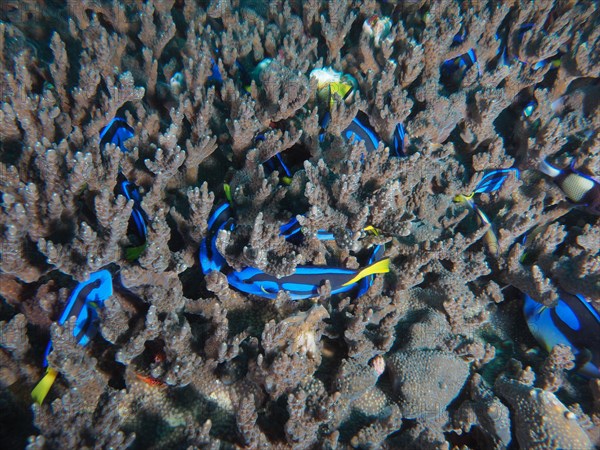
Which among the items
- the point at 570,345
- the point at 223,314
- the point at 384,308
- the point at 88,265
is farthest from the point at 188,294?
the point at 570,345

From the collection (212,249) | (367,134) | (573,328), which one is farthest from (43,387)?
(573,328)

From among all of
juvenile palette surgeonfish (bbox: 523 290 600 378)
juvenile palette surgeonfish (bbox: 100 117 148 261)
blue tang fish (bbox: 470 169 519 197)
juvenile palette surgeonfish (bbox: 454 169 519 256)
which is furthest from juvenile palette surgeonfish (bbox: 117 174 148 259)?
juvenile palette surgeonfish (bbox: 523 290 600 378)

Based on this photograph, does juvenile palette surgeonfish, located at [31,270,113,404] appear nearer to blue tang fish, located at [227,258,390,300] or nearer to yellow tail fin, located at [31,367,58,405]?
yellow tail fin, located at [31,367,58,405]

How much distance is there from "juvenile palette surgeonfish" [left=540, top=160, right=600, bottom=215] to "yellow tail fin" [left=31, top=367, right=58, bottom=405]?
4.68 meters

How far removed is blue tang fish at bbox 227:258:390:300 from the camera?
2586 mm

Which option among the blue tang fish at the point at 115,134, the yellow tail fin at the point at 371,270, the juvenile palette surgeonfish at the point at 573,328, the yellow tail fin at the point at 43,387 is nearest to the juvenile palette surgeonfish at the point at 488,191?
the juvenile palette surgeonfish at the point at 573,328

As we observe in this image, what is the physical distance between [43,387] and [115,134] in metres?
2.04

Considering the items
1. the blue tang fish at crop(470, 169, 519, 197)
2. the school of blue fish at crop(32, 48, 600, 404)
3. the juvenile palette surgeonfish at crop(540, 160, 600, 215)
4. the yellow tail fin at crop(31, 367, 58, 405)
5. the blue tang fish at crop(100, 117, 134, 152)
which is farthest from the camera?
the blue tang fish at crop(470, 169, 519, 197)

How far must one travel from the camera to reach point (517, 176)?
3645mm

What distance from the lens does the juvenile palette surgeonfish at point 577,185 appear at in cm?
342

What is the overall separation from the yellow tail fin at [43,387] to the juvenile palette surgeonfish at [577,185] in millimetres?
4682

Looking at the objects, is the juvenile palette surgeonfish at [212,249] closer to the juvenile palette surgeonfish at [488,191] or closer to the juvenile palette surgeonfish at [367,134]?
the juvenile palette surgeonfish at [367,134]

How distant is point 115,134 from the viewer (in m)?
3.09

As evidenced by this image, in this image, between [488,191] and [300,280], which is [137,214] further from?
[488,191]
